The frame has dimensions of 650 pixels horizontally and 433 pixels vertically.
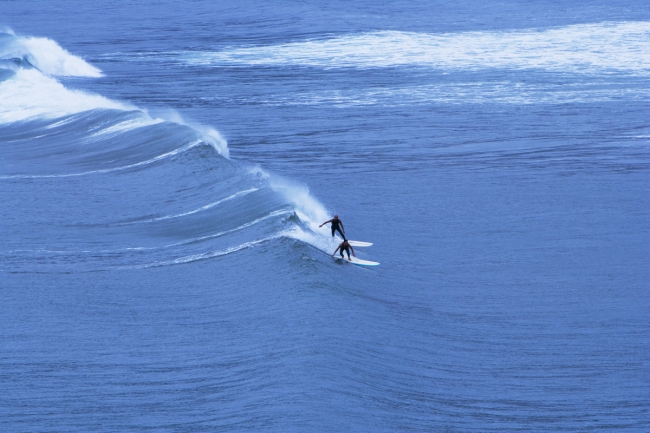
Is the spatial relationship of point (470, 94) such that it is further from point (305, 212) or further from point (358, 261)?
point (358, 261)

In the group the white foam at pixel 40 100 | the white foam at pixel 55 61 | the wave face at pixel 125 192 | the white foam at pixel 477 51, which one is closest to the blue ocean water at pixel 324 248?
the wave face at pixel 125 192

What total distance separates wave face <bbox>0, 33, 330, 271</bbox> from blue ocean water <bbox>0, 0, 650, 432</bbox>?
0.14m

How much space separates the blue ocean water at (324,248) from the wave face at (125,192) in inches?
5.4

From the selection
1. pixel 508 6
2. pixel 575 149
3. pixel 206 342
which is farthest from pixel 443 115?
pixel 508 6

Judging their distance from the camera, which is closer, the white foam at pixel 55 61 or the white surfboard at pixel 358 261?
the white surfboard at pixel 358 261

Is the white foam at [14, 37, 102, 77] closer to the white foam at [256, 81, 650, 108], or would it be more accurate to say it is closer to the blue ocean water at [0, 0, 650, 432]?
the blue ocean water at [0, 0, 650, 432]

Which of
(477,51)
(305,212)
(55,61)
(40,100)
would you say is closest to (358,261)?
(305,212)

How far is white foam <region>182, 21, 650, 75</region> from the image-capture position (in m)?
67.4

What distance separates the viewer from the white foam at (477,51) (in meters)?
67.4

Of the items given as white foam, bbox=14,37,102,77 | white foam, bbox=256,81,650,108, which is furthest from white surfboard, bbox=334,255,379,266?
white foam, bbox=14,37,102,77

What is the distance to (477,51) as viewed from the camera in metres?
72.4

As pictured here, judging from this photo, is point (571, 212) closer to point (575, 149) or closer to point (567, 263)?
point (567, 263)

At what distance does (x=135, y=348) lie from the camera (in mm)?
24328

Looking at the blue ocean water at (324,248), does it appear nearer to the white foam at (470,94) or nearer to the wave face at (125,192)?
the wave face at (125,192)
